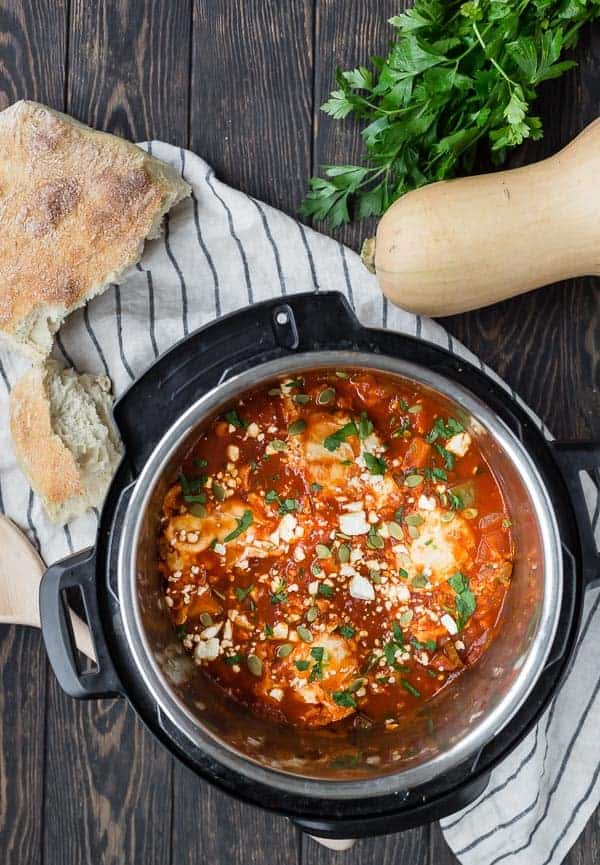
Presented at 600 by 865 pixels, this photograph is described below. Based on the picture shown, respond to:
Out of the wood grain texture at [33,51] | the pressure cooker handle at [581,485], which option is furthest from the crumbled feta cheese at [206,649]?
the wood grain texture at [33,51]

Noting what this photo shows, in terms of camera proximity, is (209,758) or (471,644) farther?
(471,644)

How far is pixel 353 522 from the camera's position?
172 centimetres

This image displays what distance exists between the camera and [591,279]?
1959 millimetres

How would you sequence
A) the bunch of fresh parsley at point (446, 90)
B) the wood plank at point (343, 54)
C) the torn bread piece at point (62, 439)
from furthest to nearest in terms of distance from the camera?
the wood plank at point (343, 54) → the torn bread piece at point (62, 439) → the bunch of fresh parsley at point (446, 90)

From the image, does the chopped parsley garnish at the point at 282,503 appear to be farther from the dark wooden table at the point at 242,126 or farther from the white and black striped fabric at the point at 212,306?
the dark wooden table at the point at 242,126

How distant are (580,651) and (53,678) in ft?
3.74

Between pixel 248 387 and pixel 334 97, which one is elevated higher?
pixel 334 97

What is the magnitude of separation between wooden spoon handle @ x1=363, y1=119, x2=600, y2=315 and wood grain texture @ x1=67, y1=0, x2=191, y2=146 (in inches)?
22.9

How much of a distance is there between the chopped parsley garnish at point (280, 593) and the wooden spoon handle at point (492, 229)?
0.60 meters

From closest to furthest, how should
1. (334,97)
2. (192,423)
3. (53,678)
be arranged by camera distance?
(192,423) < (334,97) < (53,678)

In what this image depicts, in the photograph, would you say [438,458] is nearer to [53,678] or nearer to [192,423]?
[192,423]

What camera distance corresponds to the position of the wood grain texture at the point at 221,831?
2.01 m

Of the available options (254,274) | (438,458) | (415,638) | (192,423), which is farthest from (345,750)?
(254,274)

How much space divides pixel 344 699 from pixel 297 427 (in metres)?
0.53
